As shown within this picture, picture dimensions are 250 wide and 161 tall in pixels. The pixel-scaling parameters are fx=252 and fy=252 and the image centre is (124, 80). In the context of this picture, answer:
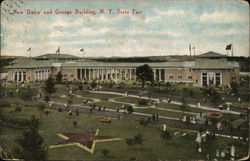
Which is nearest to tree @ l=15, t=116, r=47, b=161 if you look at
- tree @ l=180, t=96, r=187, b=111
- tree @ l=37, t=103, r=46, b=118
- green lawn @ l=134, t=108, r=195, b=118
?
tree @ l=37, t=103, r=46, b=118

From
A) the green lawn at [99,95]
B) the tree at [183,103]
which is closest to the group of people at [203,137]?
the tree at [183,103]

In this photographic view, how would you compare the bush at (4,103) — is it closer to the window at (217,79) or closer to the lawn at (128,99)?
the lawn at (128,99)

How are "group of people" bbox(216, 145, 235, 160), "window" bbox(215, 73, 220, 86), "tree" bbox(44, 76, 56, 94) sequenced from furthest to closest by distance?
"window" bbox(215, 73, 220, 86)
"tree" bbox(44, 76, 56, 94)
"group of people" bbox(216, 145, 235, 160)

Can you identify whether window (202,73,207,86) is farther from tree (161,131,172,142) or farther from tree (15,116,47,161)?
tree (15,116,47,161)

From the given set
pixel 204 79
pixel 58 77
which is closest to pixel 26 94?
pixel 58 77

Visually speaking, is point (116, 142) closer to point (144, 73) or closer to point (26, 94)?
point (144, 73)

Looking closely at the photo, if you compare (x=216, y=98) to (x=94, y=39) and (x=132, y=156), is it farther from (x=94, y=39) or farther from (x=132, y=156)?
(x=94, y=39)

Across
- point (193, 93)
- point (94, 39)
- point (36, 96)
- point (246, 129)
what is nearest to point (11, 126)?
point (36, 96)
